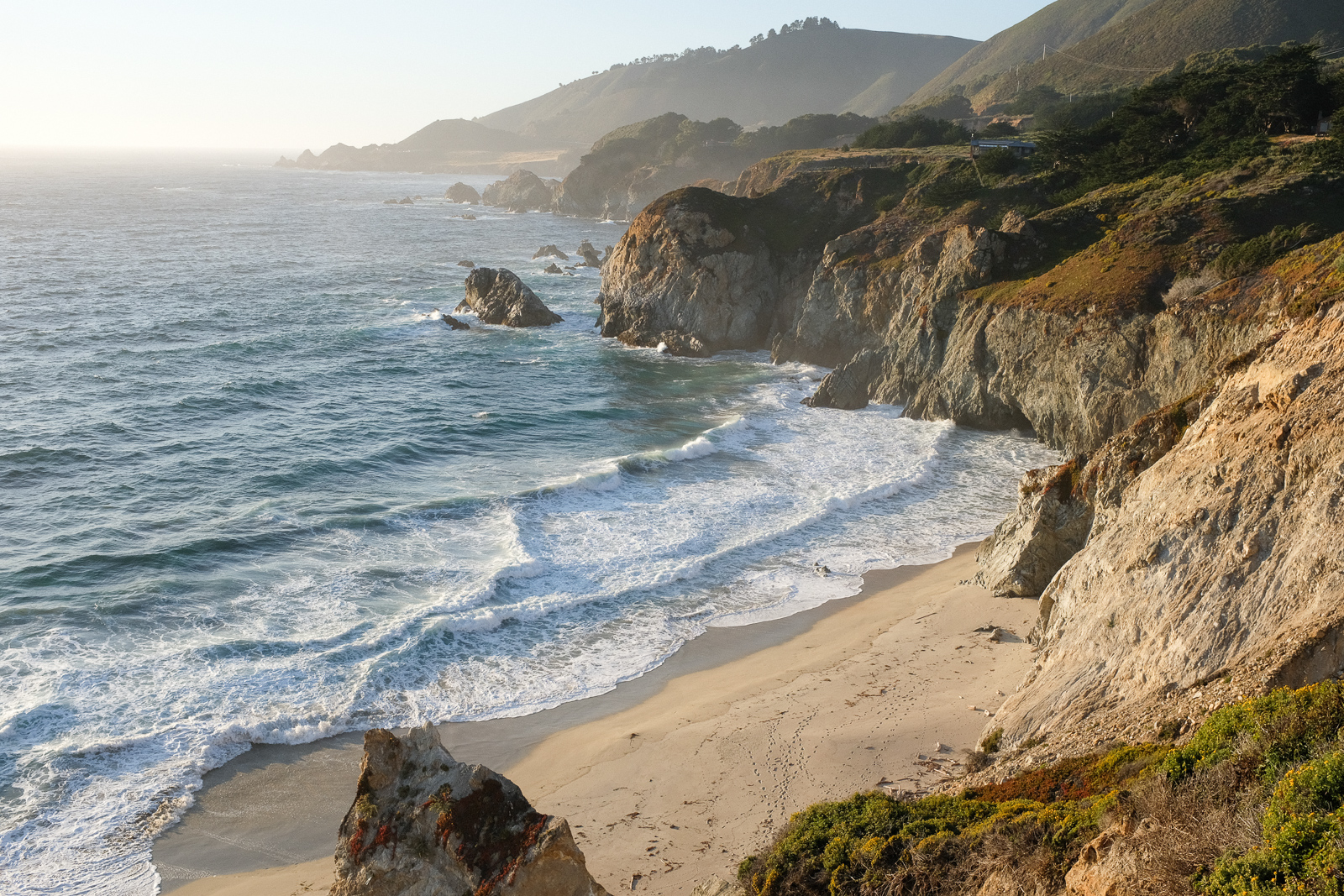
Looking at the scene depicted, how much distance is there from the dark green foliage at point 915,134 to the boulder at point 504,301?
1483 inches

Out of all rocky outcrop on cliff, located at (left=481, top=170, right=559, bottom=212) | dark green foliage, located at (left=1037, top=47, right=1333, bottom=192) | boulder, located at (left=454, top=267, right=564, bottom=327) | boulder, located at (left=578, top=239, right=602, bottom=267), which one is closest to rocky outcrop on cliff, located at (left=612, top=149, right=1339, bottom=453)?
dark green foliage, located at (left=1037, top=47, right=1333, bottom=192)

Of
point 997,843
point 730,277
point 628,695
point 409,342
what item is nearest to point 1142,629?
point 997,843

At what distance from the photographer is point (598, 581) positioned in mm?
25656

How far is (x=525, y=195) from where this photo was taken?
153 m

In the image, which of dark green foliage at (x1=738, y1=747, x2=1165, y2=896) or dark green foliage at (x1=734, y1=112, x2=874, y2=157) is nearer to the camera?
dark green foliage at (x1=738, y1=747, x2=1165, y2=896)

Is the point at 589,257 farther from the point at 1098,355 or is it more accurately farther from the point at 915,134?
the point at 1098,355

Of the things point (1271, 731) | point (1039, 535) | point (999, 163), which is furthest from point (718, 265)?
point (1271, 731)

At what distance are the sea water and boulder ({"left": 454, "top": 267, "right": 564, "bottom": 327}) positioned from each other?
2.03 metres

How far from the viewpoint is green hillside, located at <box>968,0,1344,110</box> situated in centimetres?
10731

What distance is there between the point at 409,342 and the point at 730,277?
20.9 m

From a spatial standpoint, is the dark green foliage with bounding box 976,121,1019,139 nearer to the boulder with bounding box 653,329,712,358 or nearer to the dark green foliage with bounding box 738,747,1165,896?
the boulder with bounding box 653,329,712,358

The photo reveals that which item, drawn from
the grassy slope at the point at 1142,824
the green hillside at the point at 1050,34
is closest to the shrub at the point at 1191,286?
the grassy slope at the point at 1142,824

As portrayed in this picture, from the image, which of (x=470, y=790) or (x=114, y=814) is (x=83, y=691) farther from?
(x=470, y=790)

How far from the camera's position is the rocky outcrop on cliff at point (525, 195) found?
152000mm
